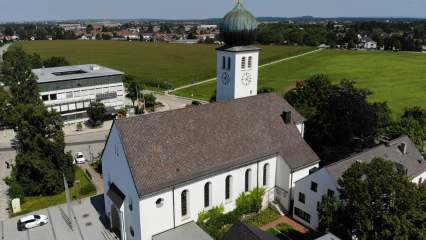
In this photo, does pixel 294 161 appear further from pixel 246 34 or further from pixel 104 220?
pixel 104 220

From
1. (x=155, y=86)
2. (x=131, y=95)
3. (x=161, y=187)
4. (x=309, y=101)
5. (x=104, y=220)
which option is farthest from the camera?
(x=155, y=86)

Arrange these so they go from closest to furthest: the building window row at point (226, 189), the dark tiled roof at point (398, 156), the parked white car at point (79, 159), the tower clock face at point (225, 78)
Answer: the building window row at point (226, 189) < the dark tiled roof at point (398, 156) < the tower clock face at point (225, 78) < the parked white car at point (79, 159)

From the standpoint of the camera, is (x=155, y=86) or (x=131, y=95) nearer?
(x=131, y=95)

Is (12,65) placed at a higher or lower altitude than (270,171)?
higher

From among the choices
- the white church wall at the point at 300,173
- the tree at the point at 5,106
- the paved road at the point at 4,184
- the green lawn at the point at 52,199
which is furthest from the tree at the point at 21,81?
the white church wall at the point at 300,173

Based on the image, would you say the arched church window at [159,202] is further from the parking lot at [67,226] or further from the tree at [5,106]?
the tree at [5,106]

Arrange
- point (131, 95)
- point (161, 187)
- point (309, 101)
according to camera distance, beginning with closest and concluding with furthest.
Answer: point (161, 187) < point (309, 101) < point (131, 95)

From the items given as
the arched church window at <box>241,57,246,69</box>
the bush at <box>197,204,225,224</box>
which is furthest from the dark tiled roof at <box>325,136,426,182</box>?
the arched church window at <box>241,57,246,69</box>

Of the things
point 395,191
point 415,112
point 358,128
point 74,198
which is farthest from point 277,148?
point 415,112
